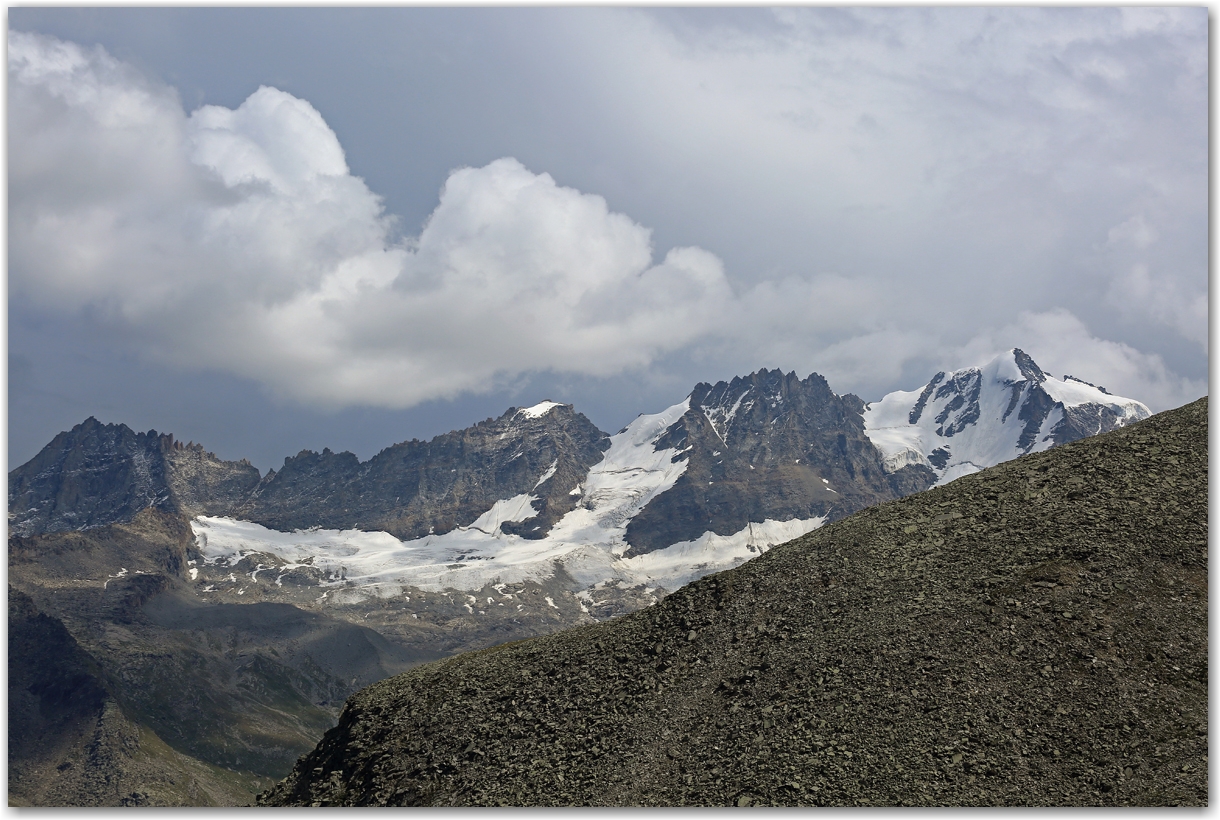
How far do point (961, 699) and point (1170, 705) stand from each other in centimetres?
1315

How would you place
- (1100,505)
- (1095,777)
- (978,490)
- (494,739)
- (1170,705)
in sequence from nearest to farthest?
(1095,777) < (1170,705) < (494,739) < (1100,505) < (978,490)

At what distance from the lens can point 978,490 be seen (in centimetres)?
9356

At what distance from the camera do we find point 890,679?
69188 mm

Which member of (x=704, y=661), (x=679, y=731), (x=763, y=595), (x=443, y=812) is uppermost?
(x=763, y=595)

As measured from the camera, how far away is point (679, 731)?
7100 cm

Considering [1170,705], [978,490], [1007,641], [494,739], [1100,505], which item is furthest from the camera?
[978,490]

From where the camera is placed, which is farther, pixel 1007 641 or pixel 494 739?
pixel 494 739

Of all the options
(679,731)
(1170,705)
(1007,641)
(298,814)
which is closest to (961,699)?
(1007,641)

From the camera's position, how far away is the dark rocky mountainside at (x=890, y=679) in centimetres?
6094

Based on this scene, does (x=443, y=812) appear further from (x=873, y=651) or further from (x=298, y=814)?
(x=873, y=651)

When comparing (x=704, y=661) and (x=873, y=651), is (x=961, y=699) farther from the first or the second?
(x=704, y=661)

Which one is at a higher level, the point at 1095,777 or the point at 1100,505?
the point at 1100,505

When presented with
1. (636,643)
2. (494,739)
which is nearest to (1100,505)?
(636,643)

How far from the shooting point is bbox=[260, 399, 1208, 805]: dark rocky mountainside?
60.9 meters
